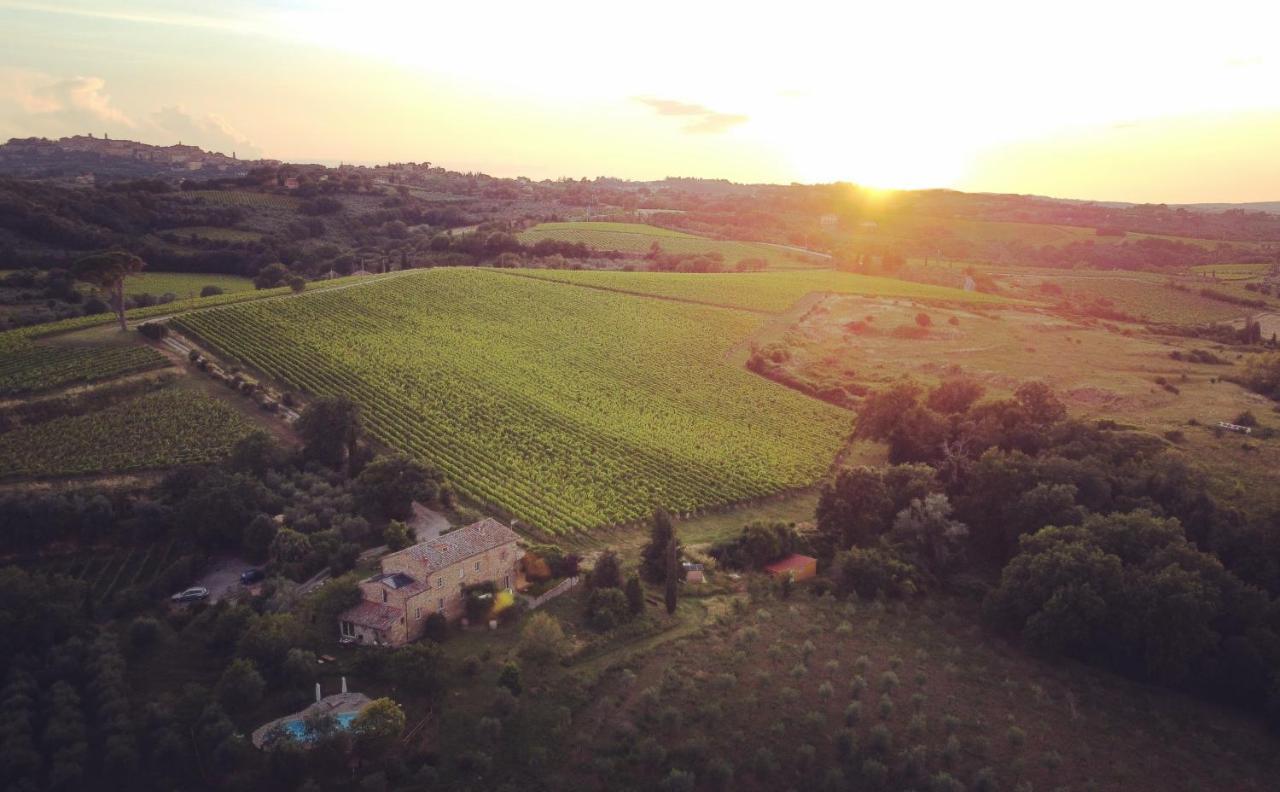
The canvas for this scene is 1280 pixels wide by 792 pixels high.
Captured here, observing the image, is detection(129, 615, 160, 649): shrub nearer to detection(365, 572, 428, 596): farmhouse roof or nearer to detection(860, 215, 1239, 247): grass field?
detection(365, 572, 428, 596): farmhouse roof

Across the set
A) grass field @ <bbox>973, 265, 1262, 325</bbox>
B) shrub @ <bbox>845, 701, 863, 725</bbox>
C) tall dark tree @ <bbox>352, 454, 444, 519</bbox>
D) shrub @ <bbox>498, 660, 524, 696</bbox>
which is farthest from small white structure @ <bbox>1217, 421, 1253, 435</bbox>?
grass field @ <bbox>973, 265, 1262, 325</bbox>

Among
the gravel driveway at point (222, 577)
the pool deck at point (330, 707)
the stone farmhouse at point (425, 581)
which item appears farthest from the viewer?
the gravel driveway at point (222, 577)

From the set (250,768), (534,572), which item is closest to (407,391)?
(534,572)

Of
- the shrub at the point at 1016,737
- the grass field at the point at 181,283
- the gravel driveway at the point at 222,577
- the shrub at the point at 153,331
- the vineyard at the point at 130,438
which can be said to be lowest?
the shrub at the point at 1016,737

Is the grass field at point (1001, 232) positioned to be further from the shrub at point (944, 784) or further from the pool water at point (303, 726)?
the pool water at point (303, 726)

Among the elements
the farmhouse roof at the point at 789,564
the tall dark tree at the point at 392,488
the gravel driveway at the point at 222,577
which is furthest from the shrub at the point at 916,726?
the gravel driveway at the point at 222,577

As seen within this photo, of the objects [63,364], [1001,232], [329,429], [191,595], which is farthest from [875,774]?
[1001,232]
